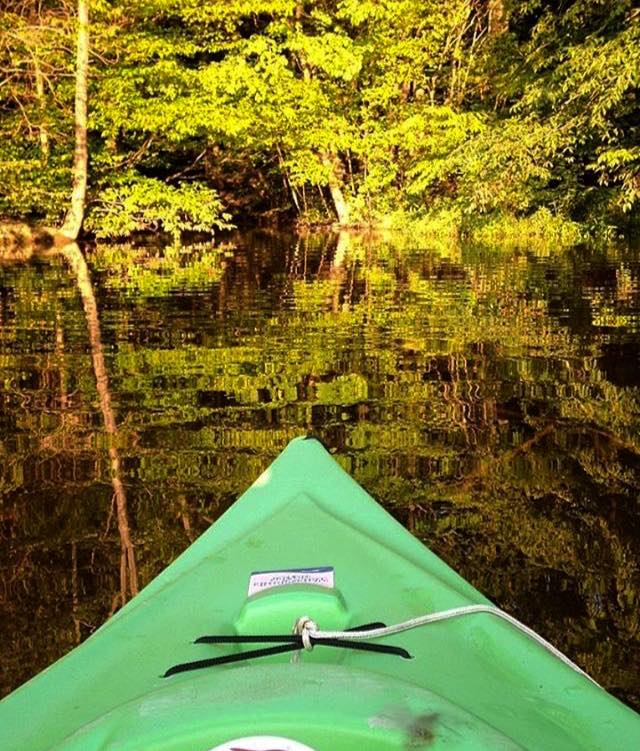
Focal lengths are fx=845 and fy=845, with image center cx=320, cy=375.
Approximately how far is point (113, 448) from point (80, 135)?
1178 centimetres

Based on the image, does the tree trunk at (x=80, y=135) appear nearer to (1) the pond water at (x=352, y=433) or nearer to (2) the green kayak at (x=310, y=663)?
(1) the pond water at (x=352, y=433)

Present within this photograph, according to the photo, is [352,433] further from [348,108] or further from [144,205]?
[348,108]

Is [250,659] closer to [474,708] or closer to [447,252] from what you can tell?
[474,708]

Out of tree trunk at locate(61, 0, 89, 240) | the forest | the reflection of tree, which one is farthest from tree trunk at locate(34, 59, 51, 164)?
the reflection of tree

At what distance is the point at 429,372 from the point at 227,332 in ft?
5.83

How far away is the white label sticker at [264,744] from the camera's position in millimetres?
887

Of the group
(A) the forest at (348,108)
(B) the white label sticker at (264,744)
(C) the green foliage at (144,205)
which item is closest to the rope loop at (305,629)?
(B) the white label sticker at (264,744)

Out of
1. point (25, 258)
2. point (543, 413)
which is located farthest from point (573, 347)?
point (25, 258)

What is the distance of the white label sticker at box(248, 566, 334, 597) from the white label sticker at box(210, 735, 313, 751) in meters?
0.64

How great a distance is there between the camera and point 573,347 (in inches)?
203

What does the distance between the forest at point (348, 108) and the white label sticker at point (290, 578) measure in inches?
421

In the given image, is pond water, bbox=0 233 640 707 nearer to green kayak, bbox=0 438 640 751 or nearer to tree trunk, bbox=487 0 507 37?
green kayak, bbox=0 438 640 751

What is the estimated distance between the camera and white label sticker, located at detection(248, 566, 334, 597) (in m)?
1.58

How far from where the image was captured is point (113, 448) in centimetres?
343
